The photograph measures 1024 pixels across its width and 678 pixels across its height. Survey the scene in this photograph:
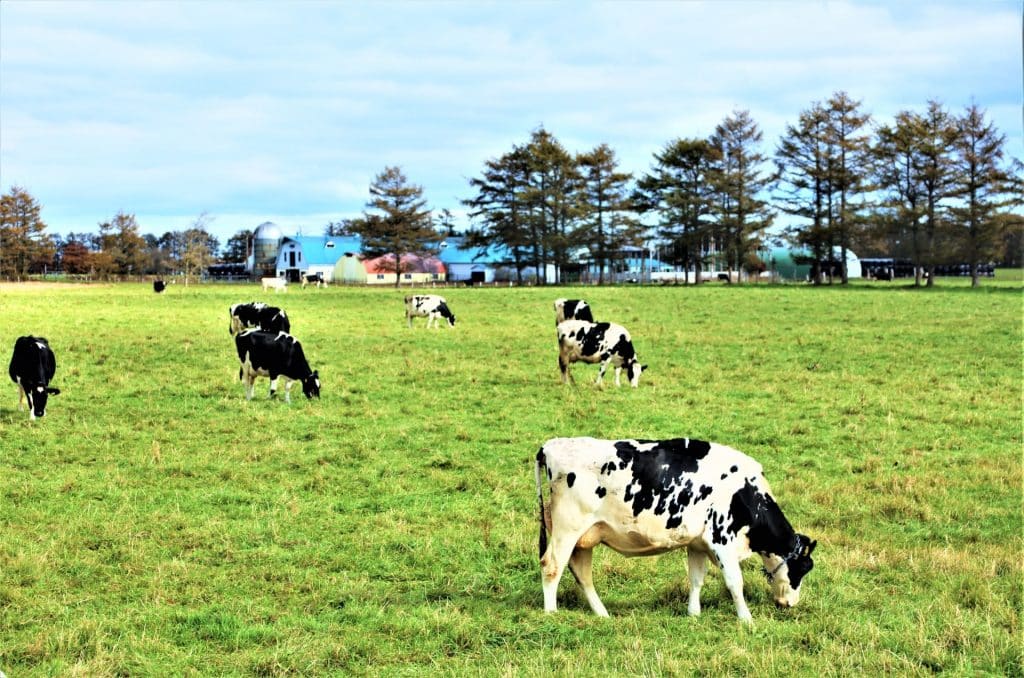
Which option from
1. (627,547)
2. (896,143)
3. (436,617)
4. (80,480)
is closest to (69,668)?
(436,617)

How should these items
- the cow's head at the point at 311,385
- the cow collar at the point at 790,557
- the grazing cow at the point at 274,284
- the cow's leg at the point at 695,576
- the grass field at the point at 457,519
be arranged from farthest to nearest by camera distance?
the grazing cow at the point at 274,284 < the cow's head at the point at 311,385 < the cow collar at the point at 790,557 < the cow's leg at the point at 695,576 < the grass field at the point at 457,519

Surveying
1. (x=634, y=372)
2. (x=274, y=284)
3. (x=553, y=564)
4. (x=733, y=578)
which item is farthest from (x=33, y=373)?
(x=274, y=284)

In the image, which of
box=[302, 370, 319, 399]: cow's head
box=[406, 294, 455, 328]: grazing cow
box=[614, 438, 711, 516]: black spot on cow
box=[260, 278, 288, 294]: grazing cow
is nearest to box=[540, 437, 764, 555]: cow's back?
box=[614, 438, 711, 516]: black spot on cow

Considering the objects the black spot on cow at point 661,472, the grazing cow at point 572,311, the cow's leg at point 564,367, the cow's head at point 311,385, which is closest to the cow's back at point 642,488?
the black spot on cow at point 661,472

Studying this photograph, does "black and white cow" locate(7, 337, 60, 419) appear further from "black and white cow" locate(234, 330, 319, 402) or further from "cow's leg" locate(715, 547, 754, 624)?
"cow's leg" locate(715, 547, 754, 624)

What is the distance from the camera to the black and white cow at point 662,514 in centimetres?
705

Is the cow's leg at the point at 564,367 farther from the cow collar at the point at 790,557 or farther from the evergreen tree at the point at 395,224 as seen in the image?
the evergreen tree at the point at 395,224

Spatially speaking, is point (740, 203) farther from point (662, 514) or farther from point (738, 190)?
point (662, 514)

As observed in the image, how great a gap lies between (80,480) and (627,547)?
8.11 metres

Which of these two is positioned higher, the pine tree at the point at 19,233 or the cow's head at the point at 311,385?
the pine tree at the point at 19,233

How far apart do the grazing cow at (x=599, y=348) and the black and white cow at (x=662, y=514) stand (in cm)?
1241

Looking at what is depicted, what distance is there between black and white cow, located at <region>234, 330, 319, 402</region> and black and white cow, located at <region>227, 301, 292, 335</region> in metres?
9.71

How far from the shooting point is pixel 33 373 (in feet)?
52.3

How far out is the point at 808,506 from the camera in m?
10.7
